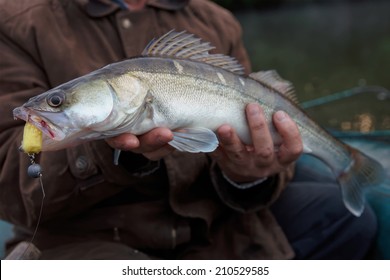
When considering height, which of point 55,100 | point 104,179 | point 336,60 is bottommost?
point 336,60

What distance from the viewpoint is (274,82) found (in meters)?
2.09

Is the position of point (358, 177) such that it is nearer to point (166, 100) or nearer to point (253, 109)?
point (253, 109)

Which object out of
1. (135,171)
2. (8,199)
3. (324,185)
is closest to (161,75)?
(135,171)

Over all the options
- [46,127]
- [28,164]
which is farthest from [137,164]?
[46,127]

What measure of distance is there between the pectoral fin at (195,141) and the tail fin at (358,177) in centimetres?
78

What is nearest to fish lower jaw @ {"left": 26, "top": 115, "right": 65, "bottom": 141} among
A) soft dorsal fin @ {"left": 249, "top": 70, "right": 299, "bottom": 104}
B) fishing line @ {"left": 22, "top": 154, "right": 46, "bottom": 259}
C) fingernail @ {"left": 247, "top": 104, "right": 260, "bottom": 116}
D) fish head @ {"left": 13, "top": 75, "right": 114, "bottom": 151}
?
fish head @ {"left": 13, "top": 75, "right": 114, "bottom": 151}

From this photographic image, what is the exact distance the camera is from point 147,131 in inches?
67.1

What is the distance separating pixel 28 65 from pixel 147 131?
0.71 m

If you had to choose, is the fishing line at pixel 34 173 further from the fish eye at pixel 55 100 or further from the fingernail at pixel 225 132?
the fingernail at pixel 225 132

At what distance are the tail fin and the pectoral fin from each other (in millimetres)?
781

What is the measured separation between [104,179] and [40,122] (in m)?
0.49

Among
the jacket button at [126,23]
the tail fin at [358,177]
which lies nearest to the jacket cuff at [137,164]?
the jacket button at [126,23]

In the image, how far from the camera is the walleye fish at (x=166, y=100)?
1.55 m

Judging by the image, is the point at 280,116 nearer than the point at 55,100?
No
